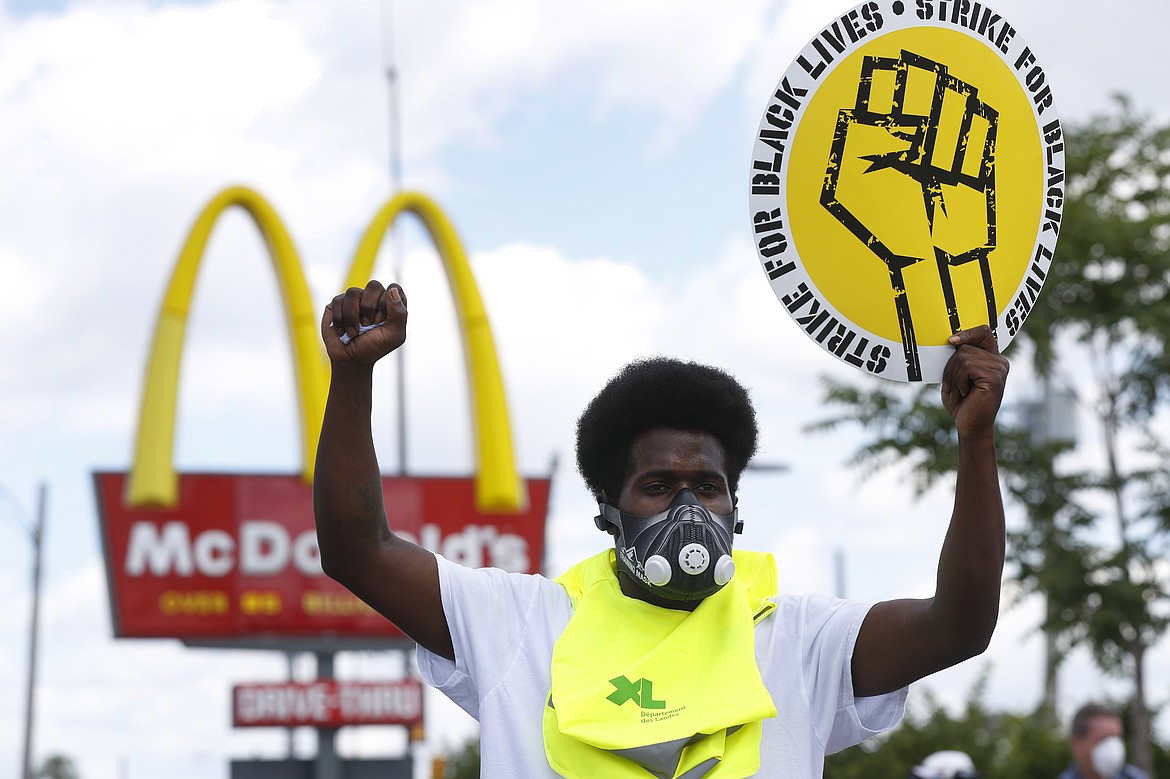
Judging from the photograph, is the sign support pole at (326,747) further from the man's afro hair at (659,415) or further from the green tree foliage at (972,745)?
the man's afro hair at (659,415)

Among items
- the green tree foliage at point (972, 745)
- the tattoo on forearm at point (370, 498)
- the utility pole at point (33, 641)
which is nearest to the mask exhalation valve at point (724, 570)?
the tattoo on forearm at point (370, 498)

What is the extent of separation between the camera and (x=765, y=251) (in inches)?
125

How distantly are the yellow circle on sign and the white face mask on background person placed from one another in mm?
4052

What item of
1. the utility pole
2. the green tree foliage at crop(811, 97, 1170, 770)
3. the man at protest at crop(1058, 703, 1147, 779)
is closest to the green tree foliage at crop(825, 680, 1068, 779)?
the green tree foliage at crop(811, 97, 1170, 770)

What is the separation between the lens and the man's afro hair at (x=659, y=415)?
3.23 meters

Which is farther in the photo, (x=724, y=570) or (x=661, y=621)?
(x=661, y=621)

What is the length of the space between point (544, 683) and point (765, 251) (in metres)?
0.96

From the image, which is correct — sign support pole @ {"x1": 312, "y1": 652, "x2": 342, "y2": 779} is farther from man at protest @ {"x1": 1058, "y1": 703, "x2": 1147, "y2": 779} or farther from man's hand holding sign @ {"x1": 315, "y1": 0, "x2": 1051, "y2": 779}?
man's hand holding sign @ {"x1": 315, "y1": 0, "x2": 1051, "y2": 779}

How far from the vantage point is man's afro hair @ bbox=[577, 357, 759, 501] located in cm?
323

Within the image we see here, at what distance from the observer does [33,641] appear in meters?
28.0

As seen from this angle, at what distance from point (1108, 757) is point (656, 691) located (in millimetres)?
4414

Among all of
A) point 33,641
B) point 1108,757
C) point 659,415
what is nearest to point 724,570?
point 659,415

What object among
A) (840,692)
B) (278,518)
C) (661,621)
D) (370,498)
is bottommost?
(840,692)

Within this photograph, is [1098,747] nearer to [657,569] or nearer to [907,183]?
[907,183]
